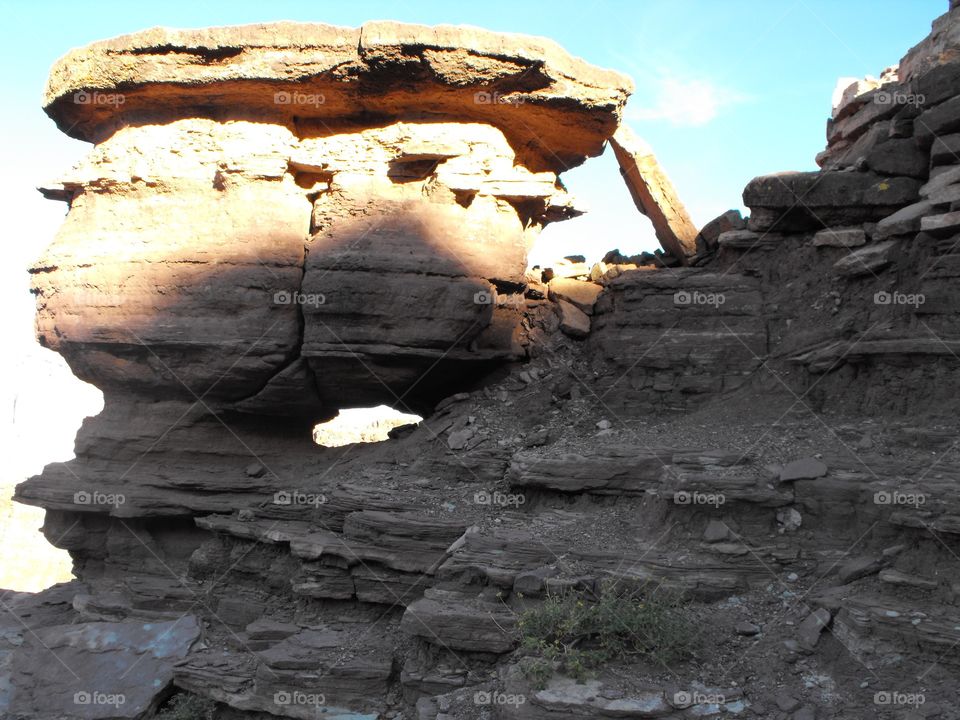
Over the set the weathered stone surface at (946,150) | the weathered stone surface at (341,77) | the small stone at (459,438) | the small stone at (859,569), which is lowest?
the small stone at (859,569)

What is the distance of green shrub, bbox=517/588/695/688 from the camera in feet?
16.8

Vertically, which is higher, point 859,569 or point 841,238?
point 841,238

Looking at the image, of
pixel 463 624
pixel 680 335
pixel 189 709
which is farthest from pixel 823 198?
pixel 189 709

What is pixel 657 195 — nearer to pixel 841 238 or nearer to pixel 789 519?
pixel 841 238

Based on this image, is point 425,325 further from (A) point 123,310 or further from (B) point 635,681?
(B) point 635,681

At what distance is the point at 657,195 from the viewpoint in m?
8.79

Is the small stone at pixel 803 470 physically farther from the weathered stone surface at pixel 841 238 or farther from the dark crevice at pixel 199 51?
the dark crevice at pixel 199 51

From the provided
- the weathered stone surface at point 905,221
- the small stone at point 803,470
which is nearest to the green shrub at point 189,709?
the small stone at point 803,470

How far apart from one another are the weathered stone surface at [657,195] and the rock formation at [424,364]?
0.04m

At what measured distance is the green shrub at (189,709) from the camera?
6.59m

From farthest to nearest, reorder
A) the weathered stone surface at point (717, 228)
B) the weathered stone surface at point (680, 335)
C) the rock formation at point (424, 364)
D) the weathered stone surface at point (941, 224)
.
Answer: the weathered stone surface at point (717, 228)
the weathered stone surface at point (680, 335)
the weathered stone surface at point (941, 224)
the rock formation at point (424, 364)

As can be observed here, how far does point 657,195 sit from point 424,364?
3342 millimetres

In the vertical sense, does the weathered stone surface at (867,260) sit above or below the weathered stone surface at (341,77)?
below

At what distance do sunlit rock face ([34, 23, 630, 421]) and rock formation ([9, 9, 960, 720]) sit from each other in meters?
0.03
